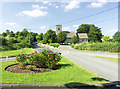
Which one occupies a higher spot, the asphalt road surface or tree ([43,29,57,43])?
tree ([43,29,57,43])

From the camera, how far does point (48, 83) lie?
484cm

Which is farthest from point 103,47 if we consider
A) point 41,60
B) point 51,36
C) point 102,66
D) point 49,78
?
point 51,36

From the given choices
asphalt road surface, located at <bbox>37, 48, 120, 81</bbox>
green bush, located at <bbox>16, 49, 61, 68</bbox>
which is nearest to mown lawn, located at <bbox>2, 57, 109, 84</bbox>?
asphalt road surface, located at <bbox>37, 48, 120, 81</bbox>

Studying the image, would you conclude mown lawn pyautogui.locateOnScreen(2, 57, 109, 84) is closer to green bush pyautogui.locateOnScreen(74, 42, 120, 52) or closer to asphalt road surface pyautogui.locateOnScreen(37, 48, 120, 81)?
asphalt road surface pyautogui.locateOnScreen(37, 48, 120, 81)

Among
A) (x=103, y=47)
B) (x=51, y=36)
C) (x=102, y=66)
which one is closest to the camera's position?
(x=102, y=66)

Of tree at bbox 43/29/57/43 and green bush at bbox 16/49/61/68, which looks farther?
tree at bbox 43/29/57/43

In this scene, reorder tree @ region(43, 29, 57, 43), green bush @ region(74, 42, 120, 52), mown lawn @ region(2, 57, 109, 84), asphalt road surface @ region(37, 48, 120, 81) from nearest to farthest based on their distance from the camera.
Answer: mown lawn @ region(2, 57, 109, 84), asphalt road surface @ region(37, 48, 120, 81), green bush @ region(74, 42, 120, 52), tree @ region(43, 29, 57, 43)

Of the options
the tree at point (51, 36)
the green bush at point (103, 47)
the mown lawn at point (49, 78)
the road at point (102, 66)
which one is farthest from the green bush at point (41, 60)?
the tree at point (51, 36)

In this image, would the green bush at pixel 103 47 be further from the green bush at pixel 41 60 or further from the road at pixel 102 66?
the green bush at pixel 41 60

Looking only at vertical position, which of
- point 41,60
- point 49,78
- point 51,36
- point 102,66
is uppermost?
point 51,36

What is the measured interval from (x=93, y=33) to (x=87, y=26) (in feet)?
79.4

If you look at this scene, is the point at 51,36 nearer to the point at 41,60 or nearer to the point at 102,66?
the point at 102,66

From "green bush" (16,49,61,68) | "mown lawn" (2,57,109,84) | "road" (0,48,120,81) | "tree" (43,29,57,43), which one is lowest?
"road" (0,48,120,81)

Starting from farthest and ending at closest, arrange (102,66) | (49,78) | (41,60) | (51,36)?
(51,36), (102,66), (41,60), (49,78)
